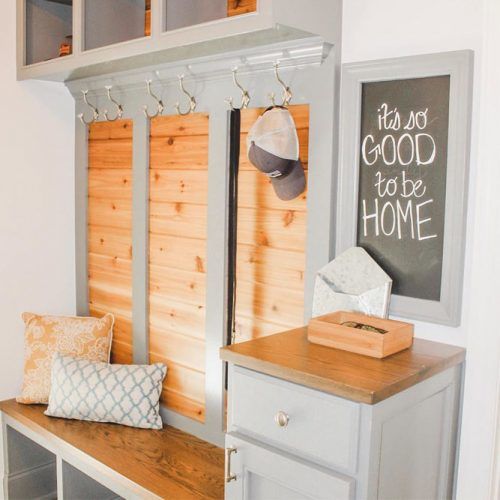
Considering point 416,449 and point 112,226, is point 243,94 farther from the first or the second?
point 416,449

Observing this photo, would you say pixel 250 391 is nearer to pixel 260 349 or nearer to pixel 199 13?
pixel 260 349

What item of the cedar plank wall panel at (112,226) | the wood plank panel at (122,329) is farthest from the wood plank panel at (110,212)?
the wood plank panel at (122,329)

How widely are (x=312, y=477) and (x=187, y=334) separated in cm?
106

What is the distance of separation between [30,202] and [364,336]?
174 cm

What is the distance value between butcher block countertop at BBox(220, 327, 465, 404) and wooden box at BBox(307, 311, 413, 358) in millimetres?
18

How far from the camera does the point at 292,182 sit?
6.40ft

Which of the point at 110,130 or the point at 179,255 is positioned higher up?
the point at 110,130

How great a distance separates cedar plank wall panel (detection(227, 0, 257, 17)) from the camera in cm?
208

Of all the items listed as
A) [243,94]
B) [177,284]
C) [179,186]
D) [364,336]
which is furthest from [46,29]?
[364,336]

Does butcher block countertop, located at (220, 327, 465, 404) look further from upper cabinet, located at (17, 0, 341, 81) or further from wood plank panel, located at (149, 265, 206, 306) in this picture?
upper cabinet, located at (17, 0, 341, 81)

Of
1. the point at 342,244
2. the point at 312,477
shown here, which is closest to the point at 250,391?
the point at 312,477

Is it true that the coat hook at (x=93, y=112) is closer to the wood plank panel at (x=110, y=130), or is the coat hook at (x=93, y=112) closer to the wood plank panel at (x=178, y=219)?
the wood plank panel at (x=110, y=130)

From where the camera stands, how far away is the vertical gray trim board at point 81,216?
9.26 ft

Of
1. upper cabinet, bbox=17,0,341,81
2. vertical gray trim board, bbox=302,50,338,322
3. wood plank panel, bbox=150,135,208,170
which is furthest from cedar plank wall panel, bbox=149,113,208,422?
vertical gray trim board, bbox=302,50,338,322
